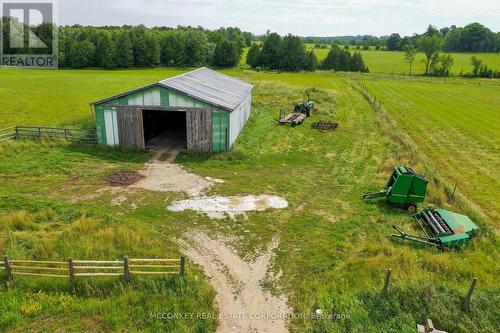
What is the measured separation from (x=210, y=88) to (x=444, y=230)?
20.3m

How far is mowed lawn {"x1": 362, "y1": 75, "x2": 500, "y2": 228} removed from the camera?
73.9 feet

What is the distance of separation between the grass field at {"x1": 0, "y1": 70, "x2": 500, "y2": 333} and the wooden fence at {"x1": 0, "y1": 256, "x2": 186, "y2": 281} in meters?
0.39

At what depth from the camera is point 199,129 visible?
2462 centimetres

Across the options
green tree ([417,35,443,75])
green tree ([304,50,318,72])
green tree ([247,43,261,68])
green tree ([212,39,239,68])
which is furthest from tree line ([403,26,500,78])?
green tree ([212,39,239,68])

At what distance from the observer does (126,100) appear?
2459cm

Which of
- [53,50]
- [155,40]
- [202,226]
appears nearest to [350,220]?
[202,226]

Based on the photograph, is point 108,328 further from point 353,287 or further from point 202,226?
point 353,287

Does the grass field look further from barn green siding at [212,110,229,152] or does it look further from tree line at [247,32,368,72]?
tree line at [247,32,368,72]

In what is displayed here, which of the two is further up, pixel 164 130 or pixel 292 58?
pixel 292 58

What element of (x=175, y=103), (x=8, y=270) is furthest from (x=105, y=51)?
(x=8, y=270)

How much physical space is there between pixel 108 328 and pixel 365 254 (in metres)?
9.12

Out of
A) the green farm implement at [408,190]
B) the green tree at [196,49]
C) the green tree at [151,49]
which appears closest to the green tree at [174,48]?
the green tree at [196,49]

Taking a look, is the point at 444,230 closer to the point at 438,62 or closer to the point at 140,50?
the point at 438,62

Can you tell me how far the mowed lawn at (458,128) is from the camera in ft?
73.9
